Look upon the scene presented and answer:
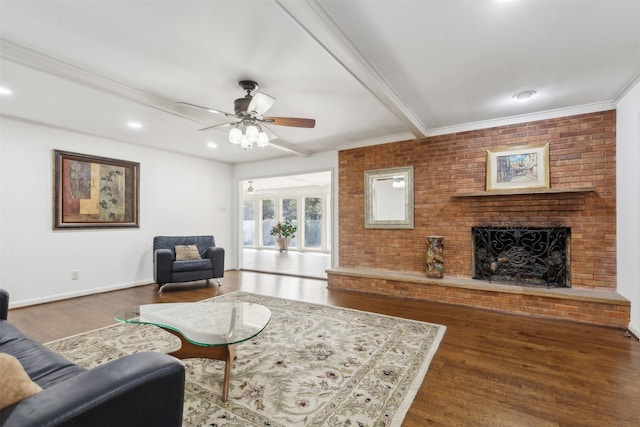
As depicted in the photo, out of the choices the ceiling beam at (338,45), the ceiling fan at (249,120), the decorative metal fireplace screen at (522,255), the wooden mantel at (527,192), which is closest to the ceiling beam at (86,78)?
the ceiling fan at (249,120)

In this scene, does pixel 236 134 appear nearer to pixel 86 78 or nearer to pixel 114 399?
pixel 86 78

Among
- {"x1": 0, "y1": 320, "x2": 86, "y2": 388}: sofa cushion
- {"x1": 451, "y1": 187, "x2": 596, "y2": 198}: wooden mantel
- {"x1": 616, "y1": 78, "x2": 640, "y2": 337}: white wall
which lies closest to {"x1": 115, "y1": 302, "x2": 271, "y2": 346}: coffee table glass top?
{"x1": 0, "y1": 320, "x2": 86, "y2": 388}: sofa cushion

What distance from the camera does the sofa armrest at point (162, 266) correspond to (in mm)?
4531

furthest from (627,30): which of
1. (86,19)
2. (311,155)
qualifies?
(311,155)

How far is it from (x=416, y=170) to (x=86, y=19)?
4063mm

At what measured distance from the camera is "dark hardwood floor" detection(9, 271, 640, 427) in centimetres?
173

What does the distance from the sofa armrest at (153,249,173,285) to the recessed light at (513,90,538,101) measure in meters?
5.11

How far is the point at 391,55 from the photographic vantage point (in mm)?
2438

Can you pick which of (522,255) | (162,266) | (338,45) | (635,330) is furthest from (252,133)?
(635,330)

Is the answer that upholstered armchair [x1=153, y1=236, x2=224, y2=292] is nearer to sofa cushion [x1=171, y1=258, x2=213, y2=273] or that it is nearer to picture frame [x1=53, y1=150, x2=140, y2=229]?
sofa cushion [x1=171, y1=258, x2=213, y2=273]

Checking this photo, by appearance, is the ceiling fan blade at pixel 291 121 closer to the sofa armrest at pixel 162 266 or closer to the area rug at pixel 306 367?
the area rug at pixel 306 367

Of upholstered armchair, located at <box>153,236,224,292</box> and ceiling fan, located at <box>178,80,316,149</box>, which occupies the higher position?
ceiling fan, located at <box>178,80,316,149</box>

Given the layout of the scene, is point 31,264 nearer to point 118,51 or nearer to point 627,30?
point 118,51

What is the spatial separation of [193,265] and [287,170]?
2540 mm
